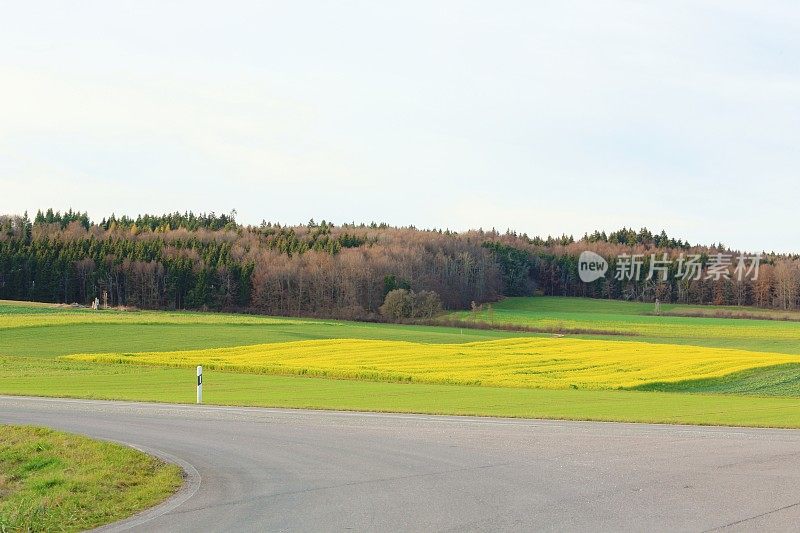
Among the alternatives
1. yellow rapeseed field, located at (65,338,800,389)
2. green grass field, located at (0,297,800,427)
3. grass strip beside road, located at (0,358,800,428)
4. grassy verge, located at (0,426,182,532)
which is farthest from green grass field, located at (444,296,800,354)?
grassy verge, located at (0,426,182,532)

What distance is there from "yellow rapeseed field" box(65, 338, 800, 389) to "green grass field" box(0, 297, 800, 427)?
1.62m

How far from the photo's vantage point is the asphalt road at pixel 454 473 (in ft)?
36.3

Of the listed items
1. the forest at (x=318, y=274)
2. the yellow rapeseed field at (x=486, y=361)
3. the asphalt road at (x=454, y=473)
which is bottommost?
the yellow rapeseed field at (x=486, y=361)

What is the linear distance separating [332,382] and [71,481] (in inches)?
981

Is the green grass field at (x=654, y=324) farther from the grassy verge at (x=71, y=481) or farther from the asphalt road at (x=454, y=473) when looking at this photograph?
the grassy verge at (x=71, y=481)

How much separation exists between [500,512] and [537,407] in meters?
16.3

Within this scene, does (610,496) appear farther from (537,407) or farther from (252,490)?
(537,407)

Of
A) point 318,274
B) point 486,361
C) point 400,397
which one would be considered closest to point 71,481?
point 400,397

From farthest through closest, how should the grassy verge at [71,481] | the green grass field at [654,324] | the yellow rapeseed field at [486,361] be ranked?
the green grass field at [654,324] → the yellow rapeseed field at [486,361] → the grassy verge at [71,481]

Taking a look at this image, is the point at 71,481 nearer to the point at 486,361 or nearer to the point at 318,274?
the point at 486,361

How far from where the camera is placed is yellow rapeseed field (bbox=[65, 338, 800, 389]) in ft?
136

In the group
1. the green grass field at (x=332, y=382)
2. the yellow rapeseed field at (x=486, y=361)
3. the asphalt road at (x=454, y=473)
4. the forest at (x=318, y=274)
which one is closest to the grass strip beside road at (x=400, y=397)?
the green grass field at (x=332, y=382)

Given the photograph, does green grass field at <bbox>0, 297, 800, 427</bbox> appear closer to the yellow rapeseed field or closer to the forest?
the yellow rapeseed field

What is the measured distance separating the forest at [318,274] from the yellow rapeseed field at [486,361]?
142 ft
